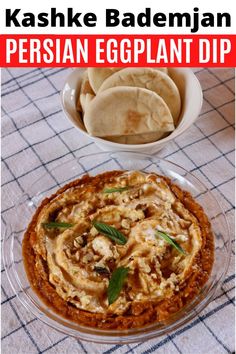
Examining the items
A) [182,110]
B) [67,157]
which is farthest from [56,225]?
[182,110]

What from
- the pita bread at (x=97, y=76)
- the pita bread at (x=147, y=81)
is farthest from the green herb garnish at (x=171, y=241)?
the pita bread at (x=97, y=76)

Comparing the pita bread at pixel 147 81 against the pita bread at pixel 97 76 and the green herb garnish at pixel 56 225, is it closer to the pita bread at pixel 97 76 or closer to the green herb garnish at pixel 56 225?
the pita bread at pixel 97 76

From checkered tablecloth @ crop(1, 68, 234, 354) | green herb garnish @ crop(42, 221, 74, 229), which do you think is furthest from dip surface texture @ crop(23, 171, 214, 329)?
checkered tablecloth @ crop(1, 68, 234, 354)

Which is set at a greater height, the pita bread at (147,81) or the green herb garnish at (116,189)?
the pita bread at (147,81)

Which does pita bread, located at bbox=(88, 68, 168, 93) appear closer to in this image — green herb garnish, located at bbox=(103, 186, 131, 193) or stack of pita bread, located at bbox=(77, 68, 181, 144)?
stack of pita bread, located at bbox=(77, 68, 181, 144)

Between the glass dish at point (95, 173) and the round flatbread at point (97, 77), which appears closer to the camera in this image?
the glass dish at point (95, 173)

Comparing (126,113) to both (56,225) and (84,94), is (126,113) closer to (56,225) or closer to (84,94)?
(84,94)
